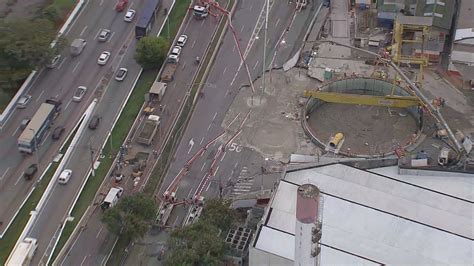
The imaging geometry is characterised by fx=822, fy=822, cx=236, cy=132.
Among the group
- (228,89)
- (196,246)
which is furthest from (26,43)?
(196,246)

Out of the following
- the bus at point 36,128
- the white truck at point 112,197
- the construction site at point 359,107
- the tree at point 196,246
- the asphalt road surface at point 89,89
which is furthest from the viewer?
the construction site at point 359,107

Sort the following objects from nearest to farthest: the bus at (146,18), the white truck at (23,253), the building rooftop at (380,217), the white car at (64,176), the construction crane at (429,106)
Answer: the building rooftop at (380,217), the white truck at (23,253), the white car at (64,176), the construction crane at (429,106), the bus at (146,18)

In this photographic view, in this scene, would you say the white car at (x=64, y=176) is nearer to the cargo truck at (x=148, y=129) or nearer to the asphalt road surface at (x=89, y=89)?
the asphalt road surface at (x=89, y=89)

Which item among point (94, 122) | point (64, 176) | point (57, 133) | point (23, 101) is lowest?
point (64, 176)

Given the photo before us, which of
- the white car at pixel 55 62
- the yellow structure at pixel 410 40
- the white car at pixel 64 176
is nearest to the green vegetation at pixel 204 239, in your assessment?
the white car at pixel 64 176

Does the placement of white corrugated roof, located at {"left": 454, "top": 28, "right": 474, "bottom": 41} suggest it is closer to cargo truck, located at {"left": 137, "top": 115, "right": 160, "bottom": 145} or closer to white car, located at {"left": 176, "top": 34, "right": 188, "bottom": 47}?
white car, located at {"left": 176, "top": 34, "right": 188, "bottom": 47}

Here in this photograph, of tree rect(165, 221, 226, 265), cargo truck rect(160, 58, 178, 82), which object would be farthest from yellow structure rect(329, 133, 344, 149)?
cargo truck rect(160, 58, 178, 82)

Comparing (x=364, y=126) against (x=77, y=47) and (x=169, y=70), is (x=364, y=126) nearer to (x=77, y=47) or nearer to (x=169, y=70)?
(x=169, y=70)
